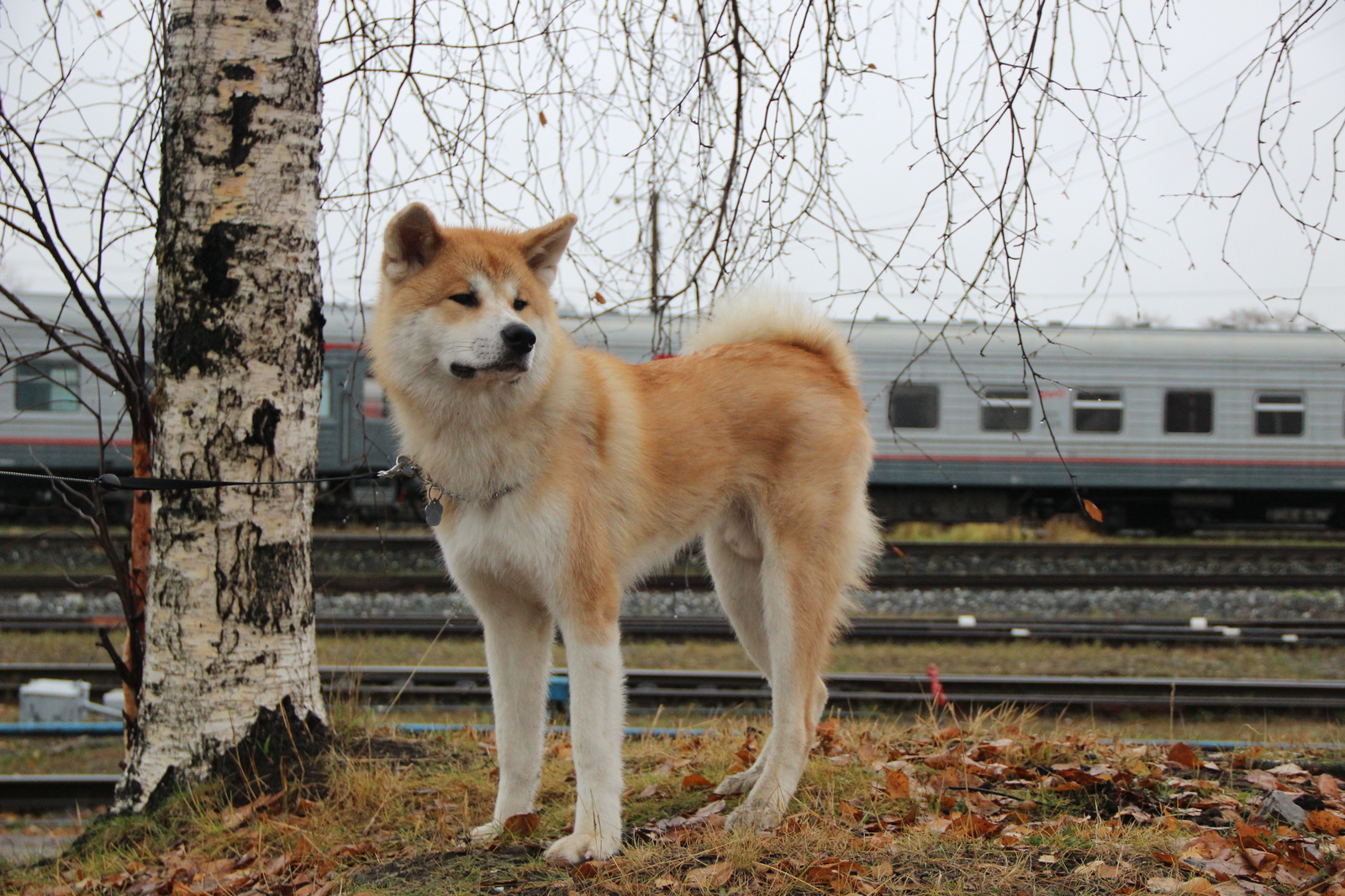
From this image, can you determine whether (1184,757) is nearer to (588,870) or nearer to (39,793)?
(588,870)

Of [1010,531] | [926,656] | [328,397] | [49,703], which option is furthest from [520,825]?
[1010,531]

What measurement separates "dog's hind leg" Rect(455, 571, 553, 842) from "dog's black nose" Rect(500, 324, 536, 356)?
2.96ft

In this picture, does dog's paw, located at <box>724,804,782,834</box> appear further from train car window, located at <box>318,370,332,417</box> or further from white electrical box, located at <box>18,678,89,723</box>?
train car window, located at <box>318,370,332,417</box>

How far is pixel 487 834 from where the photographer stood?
132 inches

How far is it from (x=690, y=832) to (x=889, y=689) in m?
3.87

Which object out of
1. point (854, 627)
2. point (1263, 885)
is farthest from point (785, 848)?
point (854, 627)

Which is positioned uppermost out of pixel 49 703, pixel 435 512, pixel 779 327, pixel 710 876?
pixel 779 327

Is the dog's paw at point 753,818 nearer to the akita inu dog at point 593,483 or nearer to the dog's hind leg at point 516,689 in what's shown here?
the akita inu dog at point 593,483

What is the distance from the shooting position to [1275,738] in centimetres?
508

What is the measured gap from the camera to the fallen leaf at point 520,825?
3361 mm

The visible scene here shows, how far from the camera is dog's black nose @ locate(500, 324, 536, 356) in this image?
2.94 meters

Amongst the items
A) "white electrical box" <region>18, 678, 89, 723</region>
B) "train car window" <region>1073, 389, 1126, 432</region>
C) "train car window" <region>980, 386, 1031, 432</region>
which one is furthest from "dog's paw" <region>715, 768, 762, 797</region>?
"train car window" <region>1073, 389, 1126, 432</region>

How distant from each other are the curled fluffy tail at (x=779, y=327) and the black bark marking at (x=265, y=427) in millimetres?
1751

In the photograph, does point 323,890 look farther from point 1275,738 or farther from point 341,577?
point 341,577
